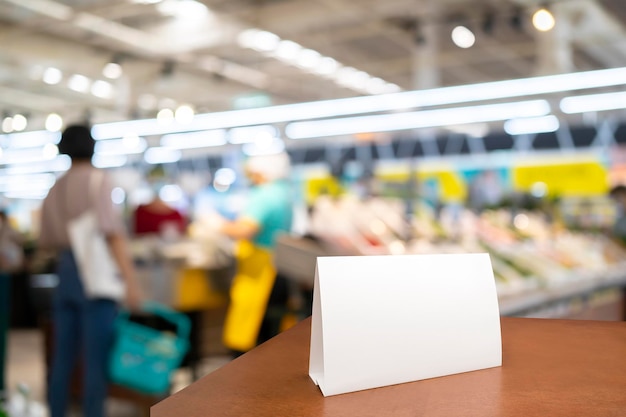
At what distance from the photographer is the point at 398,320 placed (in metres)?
0.80

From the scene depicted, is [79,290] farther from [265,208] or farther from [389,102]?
[389,102]

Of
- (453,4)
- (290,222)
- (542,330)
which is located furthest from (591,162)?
(542,330)

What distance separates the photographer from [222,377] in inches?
30.3

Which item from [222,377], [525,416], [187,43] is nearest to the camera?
[525,416]

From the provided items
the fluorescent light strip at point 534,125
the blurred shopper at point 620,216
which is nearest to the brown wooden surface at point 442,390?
the blurred shopper at point 620,216

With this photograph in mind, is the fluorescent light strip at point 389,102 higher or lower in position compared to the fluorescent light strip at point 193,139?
higher

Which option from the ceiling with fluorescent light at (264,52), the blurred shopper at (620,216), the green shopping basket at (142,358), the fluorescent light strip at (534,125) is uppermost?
the ceiling with fluorescent light at (264,52)

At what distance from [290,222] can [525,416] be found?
388 centimetres

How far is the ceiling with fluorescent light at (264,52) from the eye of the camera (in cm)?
916

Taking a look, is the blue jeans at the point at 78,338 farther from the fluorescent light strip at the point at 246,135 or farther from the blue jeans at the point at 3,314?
the fluorescent light strip at the point at 246,135

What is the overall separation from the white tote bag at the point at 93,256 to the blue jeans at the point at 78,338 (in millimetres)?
61

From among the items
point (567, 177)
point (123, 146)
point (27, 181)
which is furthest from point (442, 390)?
point (27, 181)

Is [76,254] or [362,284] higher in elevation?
[362,284]

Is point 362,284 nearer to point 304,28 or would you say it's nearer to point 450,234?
point 450,234
